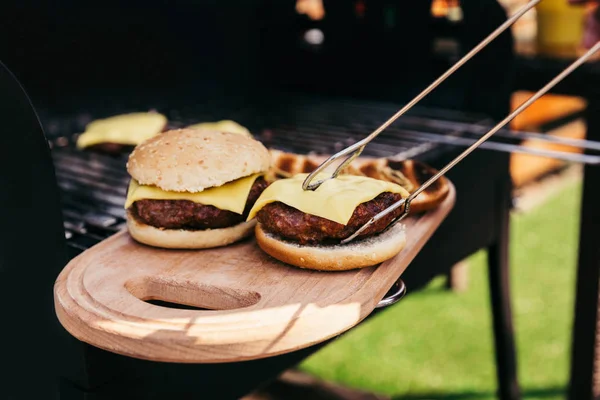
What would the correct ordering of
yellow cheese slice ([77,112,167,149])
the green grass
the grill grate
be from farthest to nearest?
the green grass → yellow cheese slice ([77,112,167,149]) → the grill grate

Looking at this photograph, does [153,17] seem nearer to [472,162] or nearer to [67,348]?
[472,162]

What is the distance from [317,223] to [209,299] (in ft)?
0.90

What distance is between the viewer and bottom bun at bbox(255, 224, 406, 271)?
142 cm

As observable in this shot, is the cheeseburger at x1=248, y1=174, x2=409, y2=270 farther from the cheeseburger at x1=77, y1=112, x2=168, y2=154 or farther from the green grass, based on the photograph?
the green grass

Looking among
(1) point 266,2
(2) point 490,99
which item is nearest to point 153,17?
(1) point 266,2

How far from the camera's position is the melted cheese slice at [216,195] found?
63.1 inches

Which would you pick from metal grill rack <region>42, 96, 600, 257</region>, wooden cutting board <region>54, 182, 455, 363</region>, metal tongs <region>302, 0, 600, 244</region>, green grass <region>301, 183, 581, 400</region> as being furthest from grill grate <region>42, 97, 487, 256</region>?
green grass <region>301, 183, 581, 400</region>

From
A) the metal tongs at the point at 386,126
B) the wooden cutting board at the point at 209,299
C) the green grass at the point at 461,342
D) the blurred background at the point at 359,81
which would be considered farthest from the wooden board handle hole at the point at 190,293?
the green grass at the point at 461,342

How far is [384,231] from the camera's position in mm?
1522

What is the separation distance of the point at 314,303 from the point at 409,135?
154 cm

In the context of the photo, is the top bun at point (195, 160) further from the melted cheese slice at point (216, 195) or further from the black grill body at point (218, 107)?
the black grill body at point (218, 107)

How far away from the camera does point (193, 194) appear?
1607 millimetres

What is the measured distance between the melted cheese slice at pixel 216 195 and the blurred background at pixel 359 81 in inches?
29.4

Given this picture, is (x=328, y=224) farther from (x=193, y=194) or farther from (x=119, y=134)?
(x=119, y=134)
